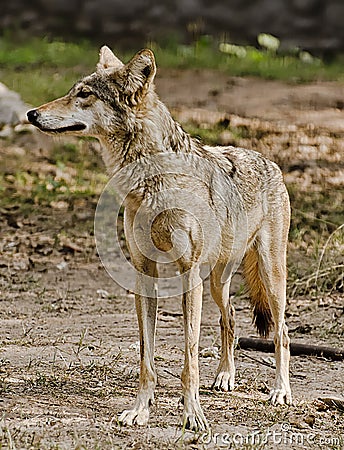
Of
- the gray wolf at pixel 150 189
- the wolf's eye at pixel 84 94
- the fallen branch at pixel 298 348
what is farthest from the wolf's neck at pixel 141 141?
the fallen branch at pixel 298 348

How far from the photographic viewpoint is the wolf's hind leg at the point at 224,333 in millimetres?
5430

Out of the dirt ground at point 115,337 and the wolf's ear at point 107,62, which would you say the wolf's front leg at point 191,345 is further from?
→ the wolf's ear at point 107,62

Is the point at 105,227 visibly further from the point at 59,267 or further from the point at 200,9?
the point at 200,9

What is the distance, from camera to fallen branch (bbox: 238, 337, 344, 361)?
20.0 ft

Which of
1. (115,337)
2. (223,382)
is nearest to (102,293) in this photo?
(115,337)

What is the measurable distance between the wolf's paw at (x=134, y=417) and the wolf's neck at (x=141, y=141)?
127 centimetres

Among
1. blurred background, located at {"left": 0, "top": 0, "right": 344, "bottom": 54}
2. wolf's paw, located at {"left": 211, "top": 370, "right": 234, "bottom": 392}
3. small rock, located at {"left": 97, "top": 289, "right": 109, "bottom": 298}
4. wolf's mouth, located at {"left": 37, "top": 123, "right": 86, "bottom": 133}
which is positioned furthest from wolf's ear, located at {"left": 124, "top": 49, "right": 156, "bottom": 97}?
blurred background, located at {"left": 0, "top": 0, "right": 344, "bottom": 54}

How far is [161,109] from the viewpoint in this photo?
483 centimetres

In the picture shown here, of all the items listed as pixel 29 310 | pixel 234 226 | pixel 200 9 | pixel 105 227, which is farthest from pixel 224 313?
pixel 200 9

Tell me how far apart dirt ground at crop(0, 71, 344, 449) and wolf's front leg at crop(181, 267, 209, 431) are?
135 mm

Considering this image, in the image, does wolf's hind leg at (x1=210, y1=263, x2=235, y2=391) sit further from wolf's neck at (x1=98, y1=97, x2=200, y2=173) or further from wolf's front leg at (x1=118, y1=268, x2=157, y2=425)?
wolf's neck at (x1=98, y1=97, x2=200, y2=173)

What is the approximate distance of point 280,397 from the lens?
5.21m

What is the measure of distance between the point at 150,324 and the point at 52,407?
685mm

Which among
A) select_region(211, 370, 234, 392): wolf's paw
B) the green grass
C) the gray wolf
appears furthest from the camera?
the green grass
